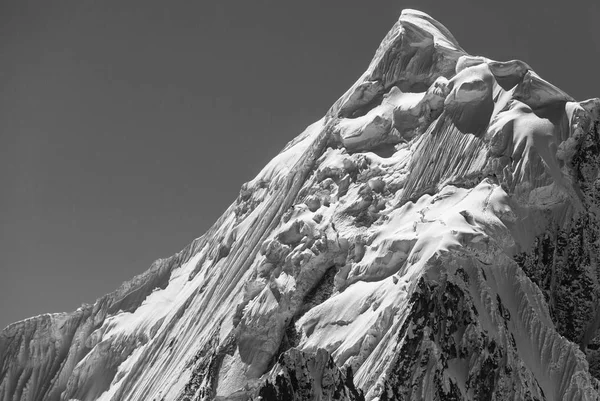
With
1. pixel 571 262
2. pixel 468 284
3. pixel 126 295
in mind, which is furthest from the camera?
pixel 126 295

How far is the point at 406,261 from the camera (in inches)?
5207

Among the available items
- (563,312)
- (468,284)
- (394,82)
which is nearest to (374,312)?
(468,284)

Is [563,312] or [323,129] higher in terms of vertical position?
[323,129]

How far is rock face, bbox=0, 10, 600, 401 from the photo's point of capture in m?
124

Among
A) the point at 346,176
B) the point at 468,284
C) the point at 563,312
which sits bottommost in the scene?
the point at 563,312

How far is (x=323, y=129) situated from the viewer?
165000 millimetres

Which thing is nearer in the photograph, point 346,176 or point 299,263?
point 299,263

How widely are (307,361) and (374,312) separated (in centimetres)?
1678

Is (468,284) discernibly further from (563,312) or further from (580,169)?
(580,169)

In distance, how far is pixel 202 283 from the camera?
555ft

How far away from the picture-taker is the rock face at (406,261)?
124m

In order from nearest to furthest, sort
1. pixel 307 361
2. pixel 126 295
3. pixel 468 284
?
pixel 307 361, pixel 468 284, pixel 126 295

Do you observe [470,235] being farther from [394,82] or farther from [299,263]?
[394,82]

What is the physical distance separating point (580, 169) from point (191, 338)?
49106 mm
